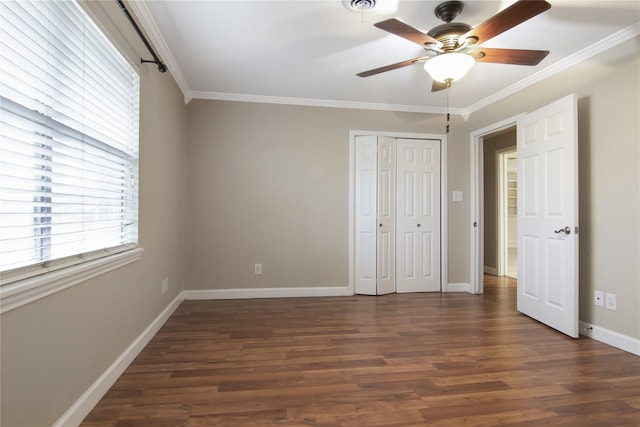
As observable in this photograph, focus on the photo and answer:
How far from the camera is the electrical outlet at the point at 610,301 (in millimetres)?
2328

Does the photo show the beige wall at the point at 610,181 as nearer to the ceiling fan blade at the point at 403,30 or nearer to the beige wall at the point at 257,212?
the beige wall at the point at 257,212

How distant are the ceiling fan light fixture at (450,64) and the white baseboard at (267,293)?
2.60 meters

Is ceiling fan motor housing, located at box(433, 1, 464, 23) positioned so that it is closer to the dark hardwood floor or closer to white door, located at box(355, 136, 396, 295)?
white door, located at box(355, 136, 396, 295)

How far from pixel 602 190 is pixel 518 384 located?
1.74 m

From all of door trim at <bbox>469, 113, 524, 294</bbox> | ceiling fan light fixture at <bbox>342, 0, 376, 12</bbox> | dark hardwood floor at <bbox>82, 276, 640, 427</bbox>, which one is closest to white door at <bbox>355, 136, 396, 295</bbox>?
dark hardwood floor at <bbox>82, 276, 640, 427</bbox>

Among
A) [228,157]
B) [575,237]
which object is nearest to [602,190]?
[575,237]

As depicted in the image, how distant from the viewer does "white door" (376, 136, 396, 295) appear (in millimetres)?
3748

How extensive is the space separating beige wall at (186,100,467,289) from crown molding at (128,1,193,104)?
1.56ft

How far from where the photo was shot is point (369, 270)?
3.76 metres

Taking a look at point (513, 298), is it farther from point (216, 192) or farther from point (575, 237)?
point (216, 192)

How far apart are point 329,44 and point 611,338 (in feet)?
10.5

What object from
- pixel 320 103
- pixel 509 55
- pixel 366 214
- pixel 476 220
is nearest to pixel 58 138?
pixel 509 55

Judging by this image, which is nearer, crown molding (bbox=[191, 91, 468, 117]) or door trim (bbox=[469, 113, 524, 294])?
crown molding (bbox=[191, 91, 468, 117])

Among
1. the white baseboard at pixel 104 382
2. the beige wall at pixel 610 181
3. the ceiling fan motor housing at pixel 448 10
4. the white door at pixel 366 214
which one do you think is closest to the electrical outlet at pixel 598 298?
the beige wall at pixel 610 181
